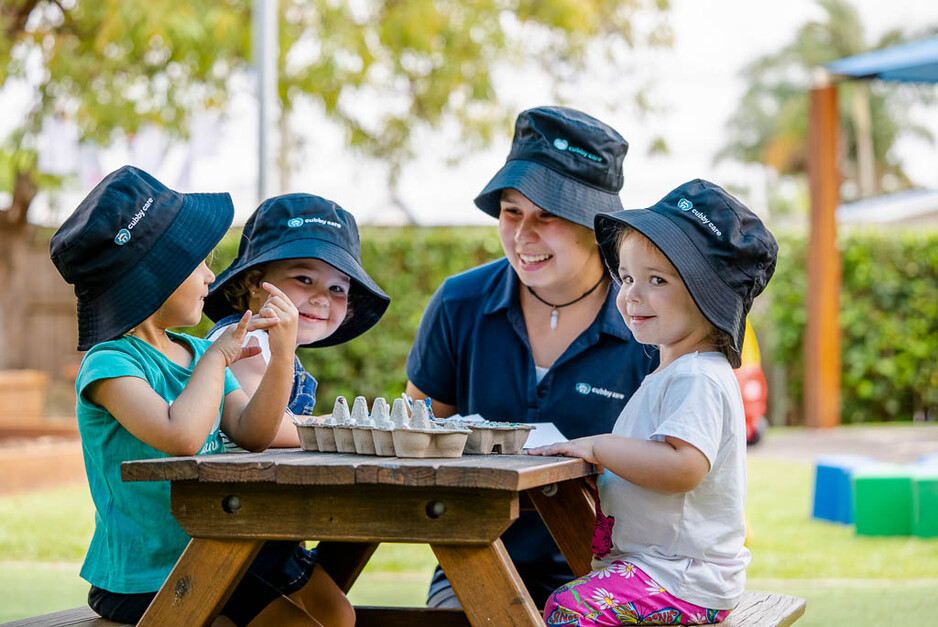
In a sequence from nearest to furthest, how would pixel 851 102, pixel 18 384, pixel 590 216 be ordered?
pixel 590 216, pixel 18 384, pixel 851 102

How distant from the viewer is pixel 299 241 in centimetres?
335

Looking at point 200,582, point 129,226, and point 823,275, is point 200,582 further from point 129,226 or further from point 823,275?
point 823,275

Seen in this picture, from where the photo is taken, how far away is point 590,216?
356cm

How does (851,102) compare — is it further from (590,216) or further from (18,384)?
(590,216)

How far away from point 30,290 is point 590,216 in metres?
15.4

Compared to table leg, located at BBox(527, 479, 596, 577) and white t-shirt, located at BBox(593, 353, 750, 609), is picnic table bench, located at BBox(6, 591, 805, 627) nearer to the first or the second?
white t-shirt, located at BBox(593, 353, 750, 609)

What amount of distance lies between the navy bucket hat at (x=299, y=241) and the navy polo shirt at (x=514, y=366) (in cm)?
32

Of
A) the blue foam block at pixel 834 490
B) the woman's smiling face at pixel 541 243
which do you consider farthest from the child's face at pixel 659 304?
the blue foam block at pixel 834 490

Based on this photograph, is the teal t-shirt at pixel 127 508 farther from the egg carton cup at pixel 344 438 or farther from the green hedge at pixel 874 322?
the green hedge at pixel 874 322

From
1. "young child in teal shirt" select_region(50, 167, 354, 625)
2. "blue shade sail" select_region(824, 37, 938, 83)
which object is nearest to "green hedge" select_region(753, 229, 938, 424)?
"blue shade sail" select_region(824, 37, 938, 83)

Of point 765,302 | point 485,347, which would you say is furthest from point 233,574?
point 765,302

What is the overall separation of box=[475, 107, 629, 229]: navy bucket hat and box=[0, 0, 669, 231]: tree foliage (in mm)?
7659

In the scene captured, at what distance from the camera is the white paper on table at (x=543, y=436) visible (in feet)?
10.8

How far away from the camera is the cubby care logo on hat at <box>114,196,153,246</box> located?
271 cm
